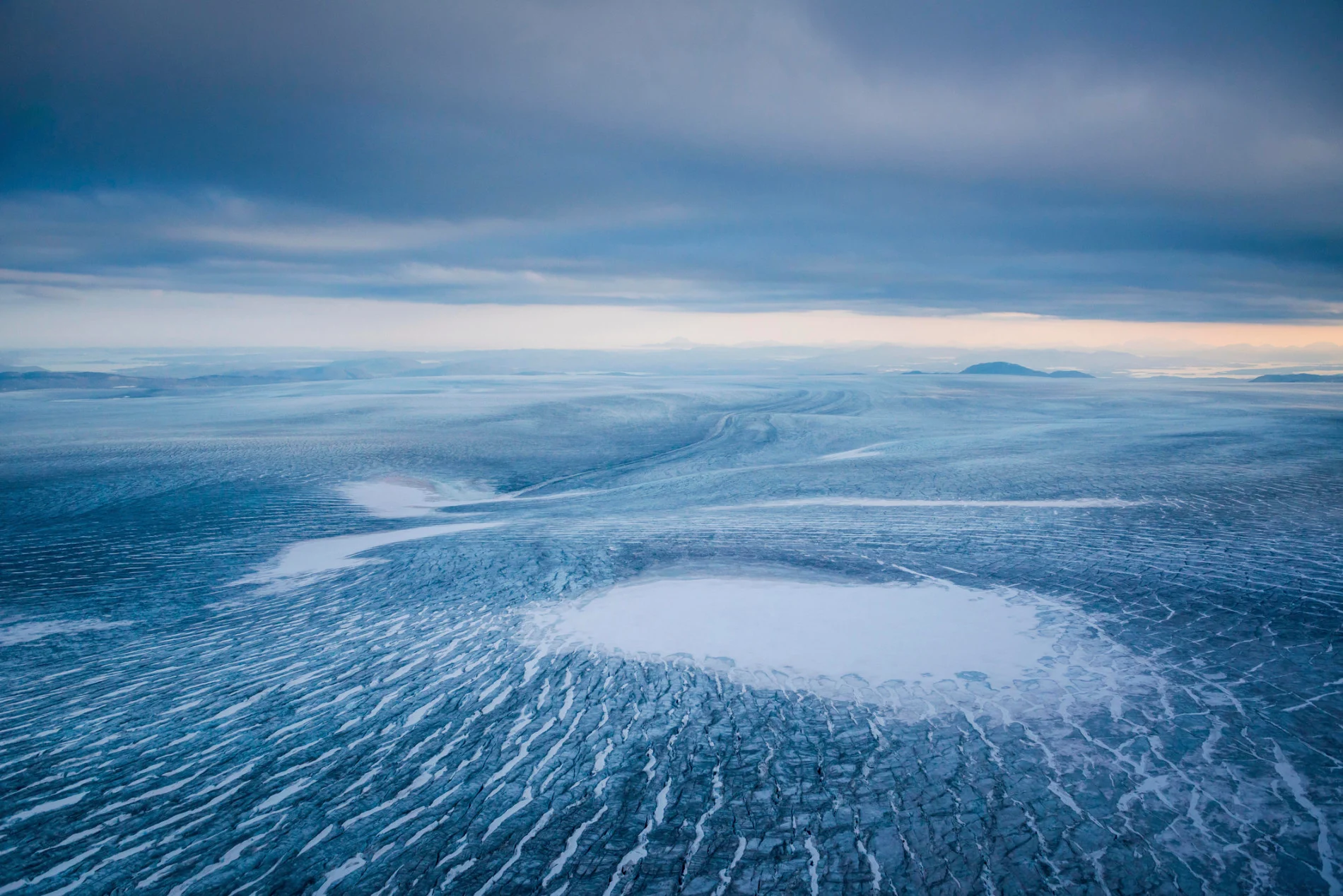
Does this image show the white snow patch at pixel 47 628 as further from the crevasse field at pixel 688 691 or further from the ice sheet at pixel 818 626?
the ice sheet at pixel 818 626

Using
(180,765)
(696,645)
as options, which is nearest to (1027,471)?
(696,645)

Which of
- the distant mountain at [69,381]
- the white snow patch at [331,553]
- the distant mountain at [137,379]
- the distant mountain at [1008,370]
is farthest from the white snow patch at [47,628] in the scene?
the distant mountain at [1008,370]

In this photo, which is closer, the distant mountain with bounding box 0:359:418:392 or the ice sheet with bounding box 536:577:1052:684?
the ice sheet with bounding box 536:577:1052:684

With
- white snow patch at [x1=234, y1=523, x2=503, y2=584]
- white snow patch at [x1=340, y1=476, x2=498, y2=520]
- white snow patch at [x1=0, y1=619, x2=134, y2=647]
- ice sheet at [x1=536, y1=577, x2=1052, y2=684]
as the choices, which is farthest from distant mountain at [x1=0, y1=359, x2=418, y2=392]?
ice sheet at [x1=536, y1=577, x2=1052, y2=684]

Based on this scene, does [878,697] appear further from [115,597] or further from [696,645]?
[115,597]

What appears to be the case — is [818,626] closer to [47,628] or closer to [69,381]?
[47,628]

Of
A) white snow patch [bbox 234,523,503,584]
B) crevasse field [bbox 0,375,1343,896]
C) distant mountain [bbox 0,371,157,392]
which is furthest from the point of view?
distant mountain [bbox 0,371,157,392]

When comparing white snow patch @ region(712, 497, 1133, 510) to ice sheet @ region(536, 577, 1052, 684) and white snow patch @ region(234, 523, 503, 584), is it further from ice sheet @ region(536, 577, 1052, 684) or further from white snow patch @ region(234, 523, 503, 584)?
white snow patch @ region(234, 523, 503, 584)
